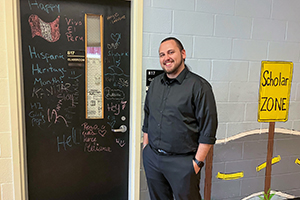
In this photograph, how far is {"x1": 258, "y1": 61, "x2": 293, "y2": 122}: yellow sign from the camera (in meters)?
1.99

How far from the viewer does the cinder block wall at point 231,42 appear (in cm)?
174

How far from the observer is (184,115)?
142cm

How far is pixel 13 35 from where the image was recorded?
60.0 inches

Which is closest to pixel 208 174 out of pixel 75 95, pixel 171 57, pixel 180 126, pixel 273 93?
pixel 180 126

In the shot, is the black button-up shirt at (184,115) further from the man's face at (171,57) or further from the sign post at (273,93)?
the sign post at (273,93)

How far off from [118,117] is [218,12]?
126 cm

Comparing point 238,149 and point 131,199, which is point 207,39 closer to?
point 238,149

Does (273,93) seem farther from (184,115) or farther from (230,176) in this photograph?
(184,115)

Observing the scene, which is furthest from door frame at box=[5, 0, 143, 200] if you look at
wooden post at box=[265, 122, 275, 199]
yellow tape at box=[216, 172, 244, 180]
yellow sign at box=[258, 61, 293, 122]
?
wooden post at box=[265, 122, 275, 199]

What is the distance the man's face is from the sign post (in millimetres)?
986

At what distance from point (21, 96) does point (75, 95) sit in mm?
394

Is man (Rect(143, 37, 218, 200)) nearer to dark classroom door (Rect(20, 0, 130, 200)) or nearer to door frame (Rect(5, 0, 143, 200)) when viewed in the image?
door frame (Rect(5, 0, 143, 200))

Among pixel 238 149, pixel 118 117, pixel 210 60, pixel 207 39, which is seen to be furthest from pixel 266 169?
pixel 118 117

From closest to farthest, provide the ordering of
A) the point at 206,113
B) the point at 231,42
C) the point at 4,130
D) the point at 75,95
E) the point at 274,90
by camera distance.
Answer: the point at 206,113
the point at 4,130
the point at 75,95
the point at 231,42
the point at 274,90
